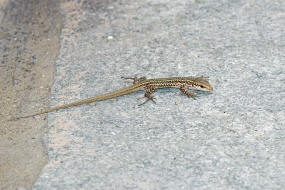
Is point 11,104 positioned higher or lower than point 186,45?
lower

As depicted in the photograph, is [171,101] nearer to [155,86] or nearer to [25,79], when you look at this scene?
[155,86]

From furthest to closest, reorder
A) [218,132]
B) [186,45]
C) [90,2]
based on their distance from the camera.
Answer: [90,2]
[186,45]
[218,132]

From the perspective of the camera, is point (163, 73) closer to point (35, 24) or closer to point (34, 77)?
point (34, 77)

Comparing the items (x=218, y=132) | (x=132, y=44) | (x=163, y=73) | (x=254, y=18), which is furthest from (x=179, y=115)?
(x=254, y=18)

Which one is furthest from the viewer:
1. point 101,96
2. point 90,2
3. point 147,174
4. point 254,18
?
point 90,2

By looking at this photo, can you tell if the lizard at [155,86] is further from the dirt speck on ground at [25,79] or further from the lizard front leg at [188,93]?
the dirt speck on ground at [25,79]

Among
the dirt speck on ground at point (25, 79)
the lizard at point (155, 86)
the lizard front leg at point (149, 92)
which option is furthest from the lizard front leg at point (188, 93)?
the dirt speck on ground at point (25, 79)
